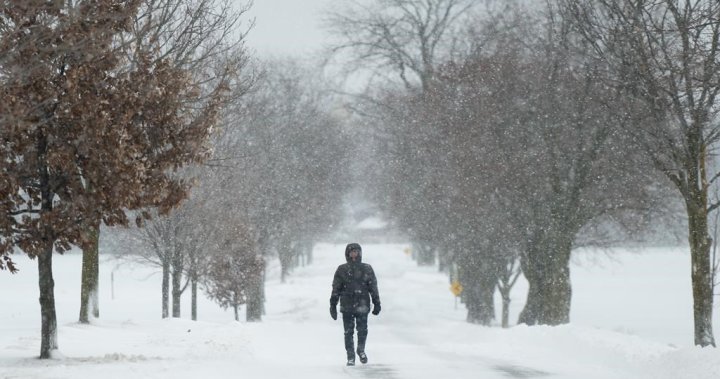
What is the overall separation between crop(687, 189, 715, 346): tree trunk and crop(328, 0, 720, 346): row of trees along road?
0.02 meters

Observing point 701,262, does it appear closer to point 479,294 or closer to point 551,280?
point 551,280

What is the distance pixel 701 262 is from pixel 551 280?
34.9ft

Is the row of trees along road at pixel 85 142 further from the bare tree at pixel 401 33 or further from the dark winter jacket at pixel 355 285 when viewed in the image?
the bare tree at pixel 401 33

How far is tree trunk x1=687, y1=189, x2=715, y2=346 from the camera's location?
56.2ft

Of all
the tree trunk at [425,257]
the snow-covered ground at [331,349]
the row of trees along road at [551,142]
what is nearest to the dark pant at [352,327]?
the snow-covered ground at [331,349]

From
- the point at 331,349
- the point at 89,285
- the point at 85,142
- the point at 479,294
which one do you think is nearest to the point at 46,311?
the point at 85,142

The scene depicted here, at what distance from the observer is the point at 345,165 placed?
5853 centimetres

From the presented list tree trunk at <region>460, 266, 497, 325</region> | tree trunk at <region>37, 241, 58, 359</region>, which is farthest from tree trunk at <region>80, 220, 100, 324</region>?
tree trunk at <region>460, 266, 497, 325</region>

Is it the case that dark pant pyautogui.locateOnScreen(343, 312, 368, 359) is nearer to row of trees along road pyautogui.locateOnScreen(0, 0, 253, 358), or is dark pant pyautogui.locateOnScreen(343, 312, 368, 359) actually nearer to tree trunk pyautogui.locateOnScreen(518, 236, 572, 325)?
row of trees along road pyautogui.locateOnScreen(0, 0, 253, 358)

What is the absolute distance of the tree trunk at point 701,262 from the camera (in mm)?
17141

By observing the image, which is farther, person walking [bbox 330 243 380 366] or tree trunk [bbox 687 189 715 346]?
tree trunk [bbox 687 189 715 346]

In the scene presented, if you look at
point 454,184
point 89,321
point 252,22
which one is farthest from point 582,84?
point 89,321

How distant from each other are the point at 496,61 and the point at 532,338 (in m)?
12.3

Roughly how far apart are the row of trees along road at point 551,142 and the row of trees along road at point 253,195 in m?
6.18
